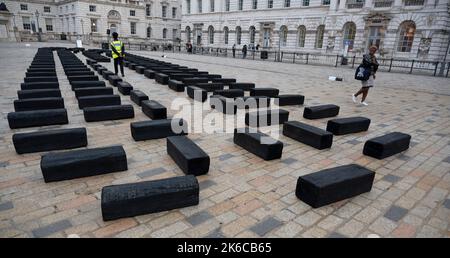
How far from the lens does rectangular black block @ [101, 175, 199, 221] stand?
316cm

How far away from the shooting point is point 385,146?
521 cm

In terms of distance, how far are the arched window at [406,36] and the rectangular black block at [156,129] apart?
106 ft

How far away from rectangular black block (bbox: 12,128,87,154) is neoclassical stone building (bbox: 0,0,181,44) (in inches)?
2189

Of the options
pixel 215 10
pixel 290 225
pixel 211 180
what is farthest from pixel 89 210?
pixel 215 10

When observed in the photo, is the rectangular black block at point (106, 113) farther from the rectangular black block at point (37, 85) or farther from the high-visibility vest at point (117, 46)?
the high-visibility vest at point (117, 46)

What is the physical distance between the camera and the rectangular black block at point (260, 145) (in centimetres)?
498

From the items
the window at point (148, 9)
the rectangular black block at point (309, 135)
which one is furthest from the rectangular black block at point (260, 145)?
the window at point (148, 9)

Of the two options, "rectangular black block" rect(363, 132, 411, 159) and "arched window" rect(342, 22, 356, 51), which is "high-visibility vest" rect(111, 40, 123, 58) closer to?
"rectangular black block" rect(363, 132, 411, 159)

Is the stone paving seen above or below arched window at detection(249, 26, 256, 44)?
below

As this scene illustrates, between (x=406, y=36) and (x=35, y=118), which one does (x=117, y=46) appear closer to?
(x=35, y=118)

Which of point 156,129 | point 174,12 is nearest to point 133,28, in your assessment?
point 174,12

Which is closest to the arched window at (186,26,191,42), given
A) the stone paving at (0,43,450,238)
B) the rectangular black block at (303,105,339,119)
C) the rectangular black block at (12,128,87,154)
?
the rectangular black block at (303,105,339,119)
